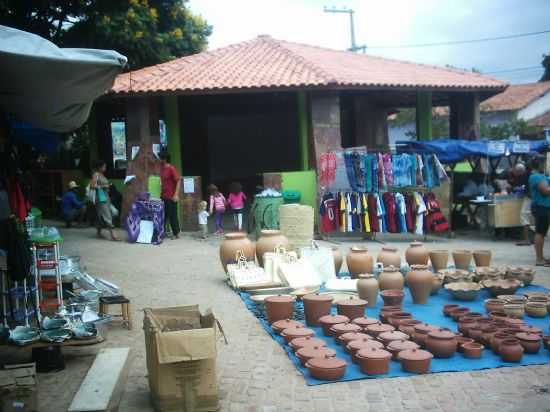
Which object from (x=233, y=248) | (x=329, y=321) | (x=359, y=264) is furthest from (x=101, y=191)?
(x=329, y=321)

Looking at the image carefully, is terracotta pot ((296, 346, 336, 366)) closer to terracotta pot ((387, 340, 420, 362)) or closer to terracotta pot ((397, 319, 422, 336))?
terracotta pot ((387, 340, 420, 362))

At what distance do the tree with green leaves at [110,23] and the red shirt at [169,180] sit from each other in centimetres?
462

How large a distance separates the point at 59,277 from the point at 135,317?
109 cm

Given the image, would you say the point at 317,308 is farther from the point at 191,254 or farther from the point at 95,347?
A: the point at 191,254

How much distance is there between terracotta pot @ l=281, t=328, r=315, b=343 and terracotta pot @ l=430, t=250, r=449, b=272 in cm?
347

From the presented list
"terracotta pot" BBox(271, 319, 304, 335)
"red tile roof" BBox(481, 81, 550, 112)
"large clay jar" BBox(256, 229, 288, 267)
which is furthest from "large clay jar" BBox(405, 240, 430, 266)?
"red tile roof" BBox(481, 81, 550, 112)

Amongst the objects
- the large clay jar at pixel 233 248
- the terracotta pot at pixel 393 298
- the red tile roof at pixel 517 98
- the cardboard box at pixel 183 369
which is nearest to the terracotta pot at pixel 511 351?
the terracotta pot at pixel 393 298

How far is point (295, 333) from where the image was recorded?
5.46 meters

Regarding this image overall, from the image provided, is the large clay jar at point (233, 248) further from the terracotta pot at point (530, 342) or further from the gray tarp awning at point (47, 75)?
the terracotta pot at point (530, 342)

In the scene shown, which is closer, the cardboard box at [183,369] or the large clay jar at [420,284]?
the cardboard box at [183,369]

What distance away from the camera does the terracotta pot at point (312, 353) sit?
4.86 metres

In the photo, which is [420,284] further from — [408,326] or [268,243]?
[268,243]

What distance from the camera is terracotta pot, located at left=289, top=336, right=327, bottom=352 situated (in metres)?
5.16

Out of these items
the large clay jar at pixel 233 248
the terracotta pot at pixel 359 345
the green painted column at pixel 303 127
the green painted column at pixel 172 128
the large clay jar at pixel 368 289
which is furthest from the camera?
the green painted column at pixel 172 128
